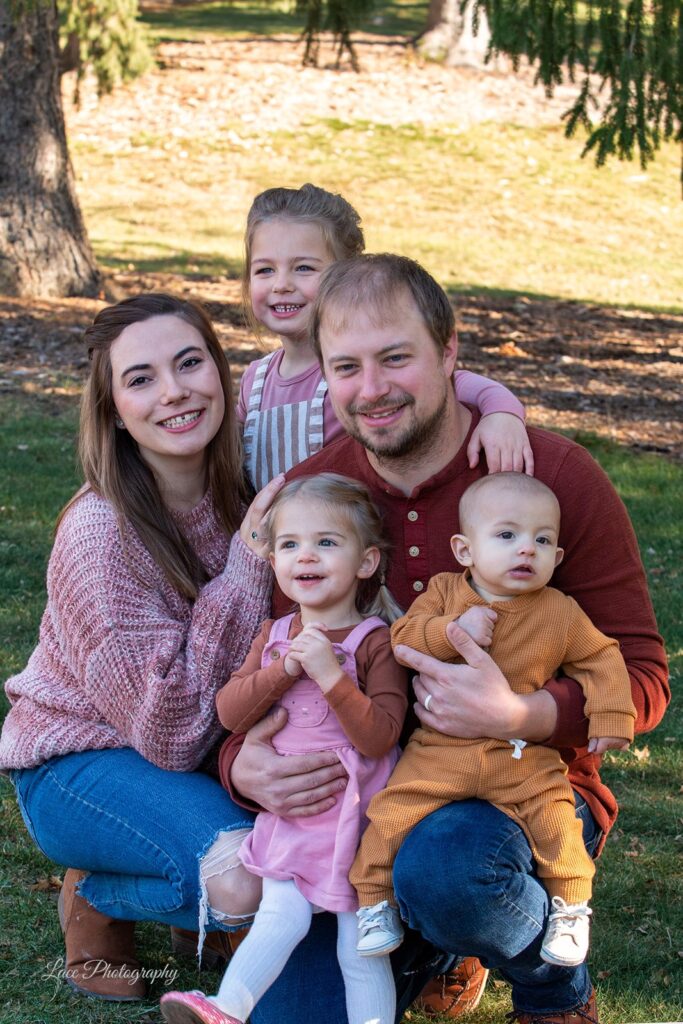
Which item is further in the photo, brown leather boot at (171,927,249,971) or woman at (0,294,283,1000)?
brown leather boot at (171,927,249,971)

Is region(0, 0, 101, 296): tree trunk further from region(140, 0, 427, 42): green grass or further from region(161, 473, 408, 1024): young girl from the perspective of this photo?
region(140, 0, 427, 42): green grass

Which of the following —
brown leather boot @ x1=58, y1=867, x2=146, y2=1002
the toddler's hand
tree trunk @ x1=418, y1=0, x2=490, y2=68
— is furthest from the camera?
tree trunk @ x1=418, y1=0, x2=490, y2=68

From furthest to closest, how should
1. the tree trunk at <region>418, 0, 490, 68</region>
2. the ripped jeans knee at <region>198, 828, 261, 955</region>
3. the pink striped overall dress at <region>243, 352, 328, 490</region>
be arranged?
the tree trunk at <region>418, 0, 490, 68</region> → the pink striped overall dress at <region>243, 352, 328, 490</region> → the ripped jeans knee at <region>198, 828, 261, 955</region>

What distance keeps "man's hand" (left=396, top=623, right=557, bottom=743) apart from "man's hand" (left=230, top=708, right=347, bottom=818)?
26 cm

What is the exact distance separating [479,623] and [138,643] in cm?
88

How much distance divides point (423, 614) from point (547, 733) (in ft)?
1.28

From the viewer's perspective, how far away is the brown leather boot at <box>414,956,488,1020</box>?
325 cm

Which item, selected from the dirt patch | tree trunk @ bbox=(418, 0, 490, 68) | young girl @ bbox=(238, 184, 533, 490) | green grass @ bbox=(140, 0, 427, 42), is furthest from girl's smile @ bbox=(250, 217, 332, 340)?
green grass @ bbox=(140, 0, 427, 42)

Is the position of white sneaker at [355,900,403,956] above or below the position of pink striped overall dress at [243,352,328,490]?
below

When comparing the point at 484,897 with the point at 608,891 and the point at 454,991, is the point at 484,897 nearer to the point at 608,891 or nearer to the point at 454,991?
the point at 454,991

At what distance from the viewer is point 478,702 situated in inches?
107

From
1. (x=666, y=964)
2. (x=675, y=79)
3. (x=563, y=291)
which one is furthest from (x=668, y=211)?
(x=666, y=964)

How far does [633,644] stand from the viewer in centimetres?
296

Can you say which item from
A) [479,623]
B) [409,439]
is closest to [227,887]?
[479,623]
